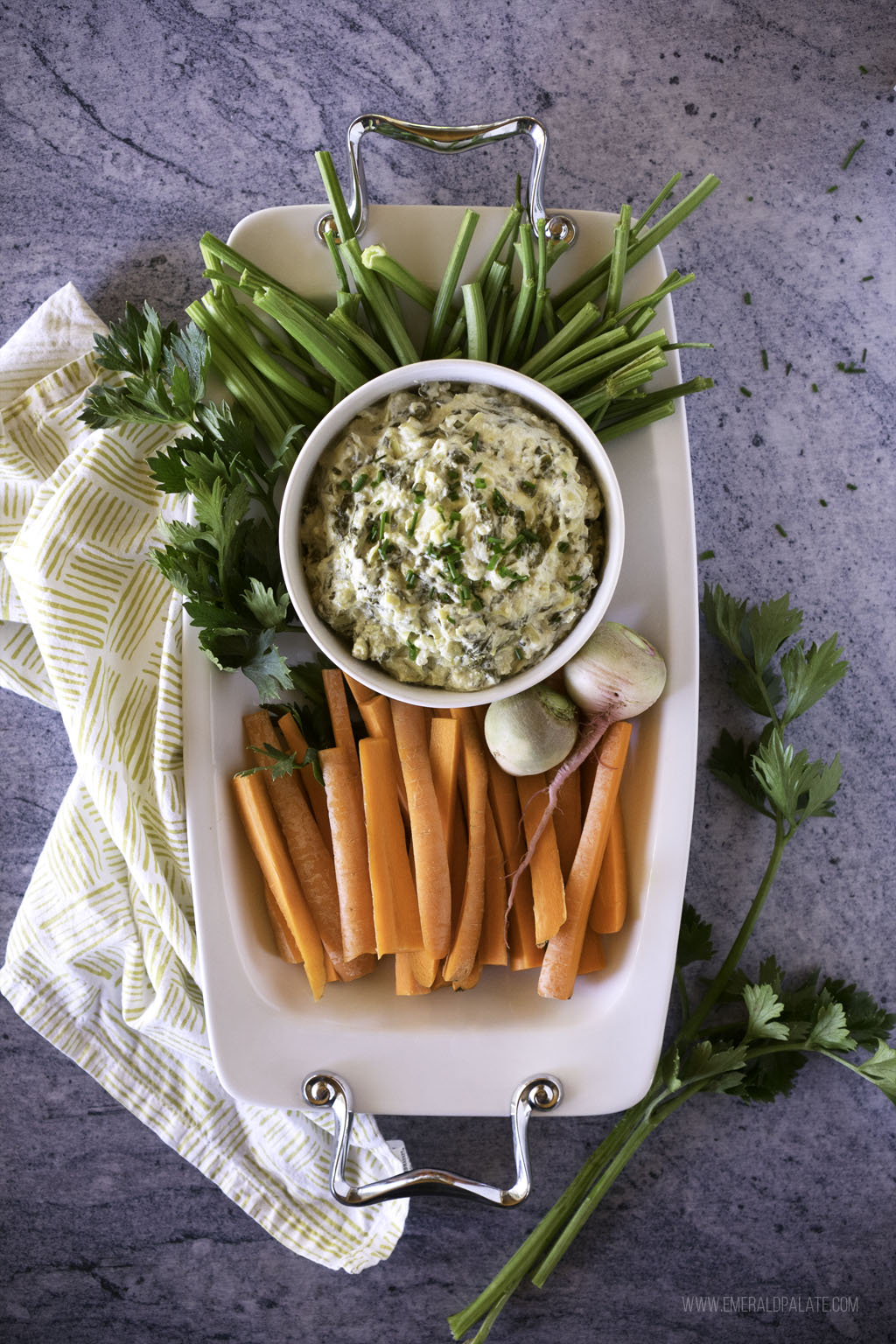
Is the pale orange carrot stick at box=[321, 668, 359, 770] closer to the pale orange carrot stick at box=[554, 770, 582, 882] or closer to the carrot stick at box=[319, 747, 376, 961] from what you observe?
the carrot stick at box=[319, 747, 376, 961]

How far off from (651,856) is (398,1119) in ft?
3.01

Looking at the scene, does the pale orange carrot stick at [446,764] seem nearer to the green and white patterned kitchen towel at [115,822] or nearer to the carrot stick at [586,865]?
the carrot stick at [586,865]

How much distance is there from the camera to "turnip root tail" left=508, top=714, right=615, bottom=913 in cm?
168

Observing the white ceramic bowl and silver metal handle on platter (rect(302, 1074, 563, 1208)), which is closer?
the white ceramic bowl

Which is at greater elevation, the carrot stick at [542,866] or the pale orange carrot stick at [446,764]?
the pale orange carrot stick at [446,764]

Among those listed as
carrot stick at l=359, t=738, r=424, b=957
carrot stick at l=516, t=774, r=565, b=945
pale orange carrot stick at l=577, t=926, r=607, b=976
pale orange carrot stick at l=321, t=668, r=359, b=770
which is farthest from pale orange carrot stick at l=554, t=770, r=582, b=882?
pale orange carrot stick at l=321, t=668, r=359, b=770

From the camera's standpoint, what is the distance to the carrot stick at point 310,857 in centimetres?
174

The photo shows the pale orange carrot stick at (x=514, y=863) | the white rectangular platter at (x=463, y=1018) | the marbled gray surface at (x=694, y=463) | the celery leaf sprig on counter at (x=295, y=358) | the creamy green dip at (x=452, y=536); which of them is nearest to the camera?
the creamy green dip at (x=452, y=536)

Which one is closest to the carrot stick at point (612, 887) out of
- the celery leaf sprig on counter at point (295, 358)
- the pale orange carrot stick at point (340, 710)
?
the pale orange carrot stick at point (340, 710)

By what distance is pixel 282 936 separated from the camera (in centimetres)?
175

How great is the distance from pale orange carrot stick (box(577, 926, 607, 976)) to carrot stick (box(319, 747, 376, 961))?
0.40m

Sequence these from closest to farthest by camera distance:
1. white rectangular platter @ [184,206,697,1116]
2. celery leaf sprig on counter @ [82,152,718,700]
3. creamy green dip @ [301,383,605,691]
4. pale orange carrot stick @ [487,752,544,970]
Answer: creamy green dip @ [301,383,605,691] < celery leaf sprig on counter @ [82,152,718,700] < white rectangular platter @ [184,206,697,1116] < pale orange carrot stick @ [487,752,544,970]

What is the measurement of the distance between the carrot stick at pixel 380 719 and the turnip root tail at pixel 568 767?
0.26m

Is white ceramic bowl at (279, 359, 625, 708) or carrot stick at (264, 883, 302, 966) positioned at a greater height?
white ceramic bowl at (279, 359, 625, 708)
